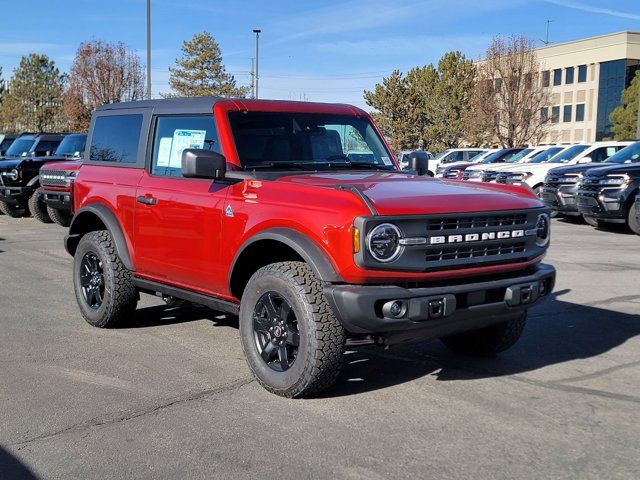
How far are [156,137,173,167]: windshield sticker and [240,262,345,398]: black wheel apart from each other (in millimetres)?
1637

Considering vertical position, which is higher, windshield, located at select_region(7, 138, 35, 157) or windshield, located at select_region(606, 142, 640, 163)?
windshield, located at select_region(606, 142, 640, 163)

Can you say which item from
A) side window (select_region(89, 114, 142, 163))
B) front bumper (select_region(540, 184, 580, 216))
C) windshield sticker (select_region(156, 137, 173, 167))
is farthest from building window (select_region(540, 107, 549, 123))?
windshield sticker (select_region(156, 137, 173, 167))

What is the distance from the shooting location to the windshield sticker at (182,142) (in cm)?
555

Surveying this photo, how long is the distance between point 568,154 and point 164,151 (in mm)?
16463

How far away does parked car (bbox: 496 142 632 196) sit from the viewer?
18859 mm

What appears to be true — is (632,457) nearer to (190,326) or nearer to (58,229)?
(190,326)

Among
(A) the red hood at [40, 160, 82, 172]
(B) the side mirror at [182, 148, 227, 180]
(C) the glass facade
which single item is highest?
(C) the glass facade

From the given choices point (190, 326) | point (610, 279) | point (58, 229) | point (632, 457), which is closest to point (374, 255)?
point (632, 457)

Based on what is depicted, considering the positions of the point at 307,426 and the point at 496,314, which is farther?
the point at 496,314

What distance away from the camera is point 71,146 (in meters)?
16.6

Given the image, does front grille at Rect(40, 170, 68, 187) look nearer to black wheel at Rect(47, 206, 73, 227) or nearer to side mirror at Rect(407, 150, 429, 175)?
black wheel at Rect(47, 206, 73, 227)

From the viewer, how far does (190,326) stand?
21.5ft

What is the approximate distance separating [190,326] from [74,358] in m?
1.31

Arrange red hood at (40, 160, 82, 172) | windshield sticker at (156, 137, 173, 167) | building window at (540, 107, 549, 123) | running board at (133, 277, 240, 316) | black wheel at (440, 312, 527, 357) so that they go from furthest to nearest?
building window at (540, 107, 549, 123) < red hood at (40, 160, 82, 172) < windshield sticker at (156, 137, 173, 167) < black wheel at (440, 312, 527, 357) < running board at (133, 277, 240, 316)
